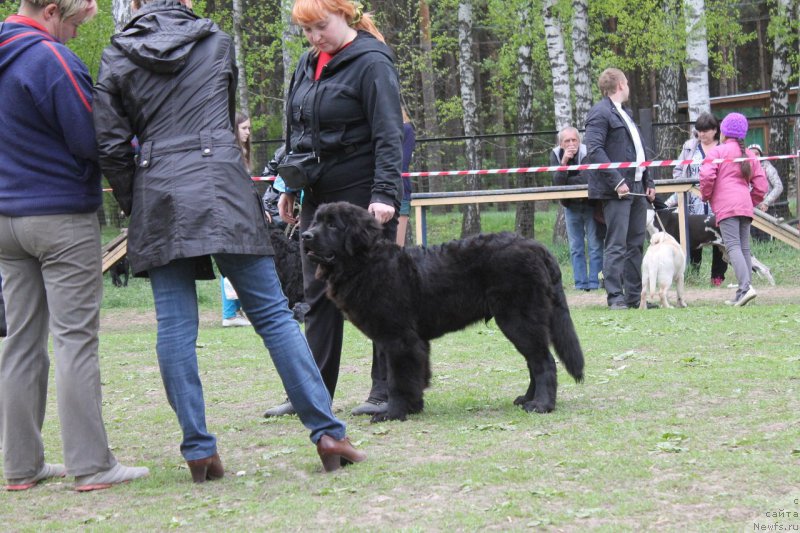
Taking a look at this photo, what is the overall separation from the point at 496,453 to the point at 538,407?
98 cm

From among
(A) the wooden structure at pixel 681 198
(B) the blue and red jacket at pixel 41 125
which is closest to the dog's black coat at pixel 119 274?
(A) the wooden structure at pixel 681 198

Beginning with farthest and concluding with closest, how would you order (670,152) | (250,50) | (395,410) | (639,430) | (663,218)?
(250,50)
(670,152)
(663,218)
(395,410)
(639,430)

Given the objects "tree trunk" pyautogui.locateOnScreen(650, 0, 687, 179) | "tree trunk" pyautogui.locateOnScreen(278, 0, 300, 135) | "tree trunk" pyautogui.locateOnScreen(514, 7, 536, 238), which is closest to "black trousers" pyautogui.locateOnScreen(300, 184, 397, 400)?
"tree trunk" pyautogui.locateOnScreen(514, 7, 536, 238)

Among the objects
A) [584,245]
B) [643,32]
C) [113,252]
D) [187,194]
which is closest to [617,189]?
[584,245]

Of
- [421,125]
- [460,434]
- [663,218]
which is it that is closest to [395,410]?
[460,434]

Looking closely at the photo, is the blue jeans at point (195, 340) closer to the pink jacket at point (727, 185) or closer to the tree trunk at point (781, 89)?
the pink jacket at point (727, 185)

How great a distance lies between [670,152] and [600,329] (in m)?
10.6

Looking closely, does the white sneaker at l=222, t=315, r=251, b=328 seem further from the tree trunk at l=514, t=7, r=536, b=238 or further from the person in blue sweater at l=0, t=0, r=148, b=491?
the tree trunk at l=514, t=7, r=536, b=238

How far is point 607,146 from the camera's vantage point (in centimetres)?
1018

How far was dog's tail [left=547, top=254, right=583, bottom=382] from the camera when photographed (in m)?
5.23

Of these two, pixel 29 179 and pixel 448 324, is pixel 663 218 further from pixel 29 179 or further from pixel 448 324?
pixel 29 179

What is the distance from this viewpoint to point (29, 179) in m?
3.95

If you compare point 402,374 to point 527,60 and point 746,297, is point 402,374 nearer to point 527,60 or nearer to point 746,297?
point 746,297

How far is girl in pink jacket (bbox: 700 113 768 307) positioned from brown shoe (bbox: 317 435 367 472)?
6759 millimetres
